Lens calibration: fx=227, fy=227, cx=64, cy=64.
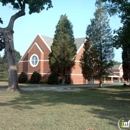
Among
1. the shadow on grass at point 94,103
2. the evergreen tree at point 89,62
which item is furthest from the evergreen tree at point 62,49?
the shadow on grass at point 94,103

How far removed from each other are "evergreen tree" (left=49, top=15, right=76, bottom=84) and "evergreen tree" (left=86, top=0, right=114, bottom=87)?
8.83 m

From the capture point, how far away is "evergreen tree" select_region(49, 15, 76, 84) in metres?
40.9

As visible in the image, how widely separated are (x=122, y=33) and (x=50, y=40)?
41637 millimetres

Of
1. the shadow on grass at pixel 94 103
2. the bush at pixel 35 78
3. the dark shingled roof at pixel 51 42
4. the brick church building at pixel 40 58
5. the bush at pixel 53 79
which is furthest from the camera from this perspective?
the dark shingled roof at pixel 51 42

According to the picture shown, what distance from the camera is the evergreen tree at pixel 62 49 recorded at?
134ft

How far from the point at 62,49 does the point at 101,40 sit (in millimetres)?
10790

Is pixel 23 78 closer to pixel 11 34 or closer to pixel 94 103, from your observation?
pixel 11 34

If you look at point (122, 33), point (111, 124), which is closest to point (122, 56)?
point (122, 33)

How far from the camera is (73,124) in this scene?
6.92 m

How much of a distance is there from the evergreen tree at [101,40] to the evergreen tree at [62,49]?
29.0ft

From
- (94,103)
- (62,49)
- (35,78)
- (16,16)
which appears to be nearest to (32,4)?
(16,16)

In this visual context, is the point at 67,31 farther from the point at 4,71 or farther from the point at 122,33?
the point at 4,71

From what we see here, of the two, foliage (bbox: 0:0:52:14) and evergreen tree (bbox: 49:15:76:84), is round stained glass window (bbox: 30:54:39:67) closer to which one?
evergreen tree (bbox: 49:15:76:84)

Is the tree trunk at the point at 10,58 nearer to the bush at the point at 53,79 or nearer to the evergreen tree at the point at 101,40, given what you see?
→ the evergreen tree at the point at 101,40
